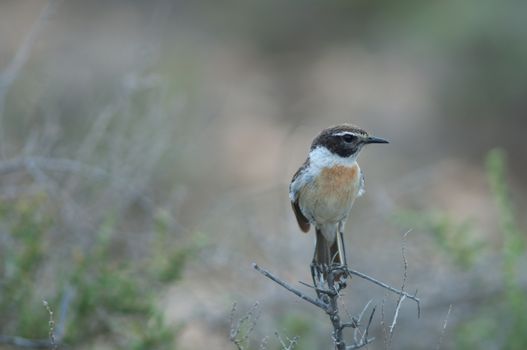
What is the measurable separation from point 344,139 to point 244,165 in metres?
7.39

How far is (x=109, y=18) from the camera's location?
15398mm

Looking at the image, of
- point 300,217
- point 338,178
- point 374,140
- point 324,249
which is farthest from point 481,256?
point 374,140

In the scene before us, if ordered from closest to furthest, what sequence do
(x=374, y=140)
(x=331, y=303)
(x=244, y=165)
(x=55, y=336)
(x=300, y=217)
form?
(x=331, y=303), (x=374, y=140), (x=300, y=217), (x=55, y=336), (x=244, y=165)

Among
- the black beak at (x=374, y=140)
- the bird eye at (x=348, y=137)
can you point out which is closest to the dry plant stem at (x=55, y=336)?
the bird eye at (x=348, y=137)

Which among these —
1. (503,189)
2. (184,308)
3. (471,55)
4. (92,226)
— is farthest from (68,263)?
(471,55)

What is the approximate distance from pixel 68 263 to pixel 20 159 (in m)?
0.87

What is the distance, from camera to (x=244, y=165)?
12352 millimetres

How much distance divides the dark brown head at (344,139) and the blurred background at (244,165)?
1059 mm

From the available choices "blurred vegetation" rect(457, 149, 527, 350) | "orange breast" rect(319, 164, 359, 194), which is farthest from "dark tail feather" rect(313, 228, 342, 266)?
"blurred vegetation" rect(457, 149, 527, 350)

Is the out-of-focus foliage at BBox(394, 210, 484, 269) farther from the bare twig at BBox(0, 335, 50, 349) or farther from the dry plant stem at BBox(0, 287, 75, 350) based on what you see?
the bare twig at BBox(0, 335, 50, 349)

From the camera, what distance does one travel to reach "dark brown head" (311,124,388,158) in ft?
16.3

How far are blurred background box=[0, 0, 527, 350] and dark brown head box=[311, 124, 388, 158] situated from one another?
106cm

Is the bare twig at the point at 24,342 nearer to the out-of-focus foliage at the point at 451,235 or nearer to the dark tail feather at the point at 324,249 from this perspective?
the dark tail feather at the point at 324,249

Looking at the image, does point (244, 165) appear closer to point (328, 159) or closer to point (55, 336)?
point (55, 336)
